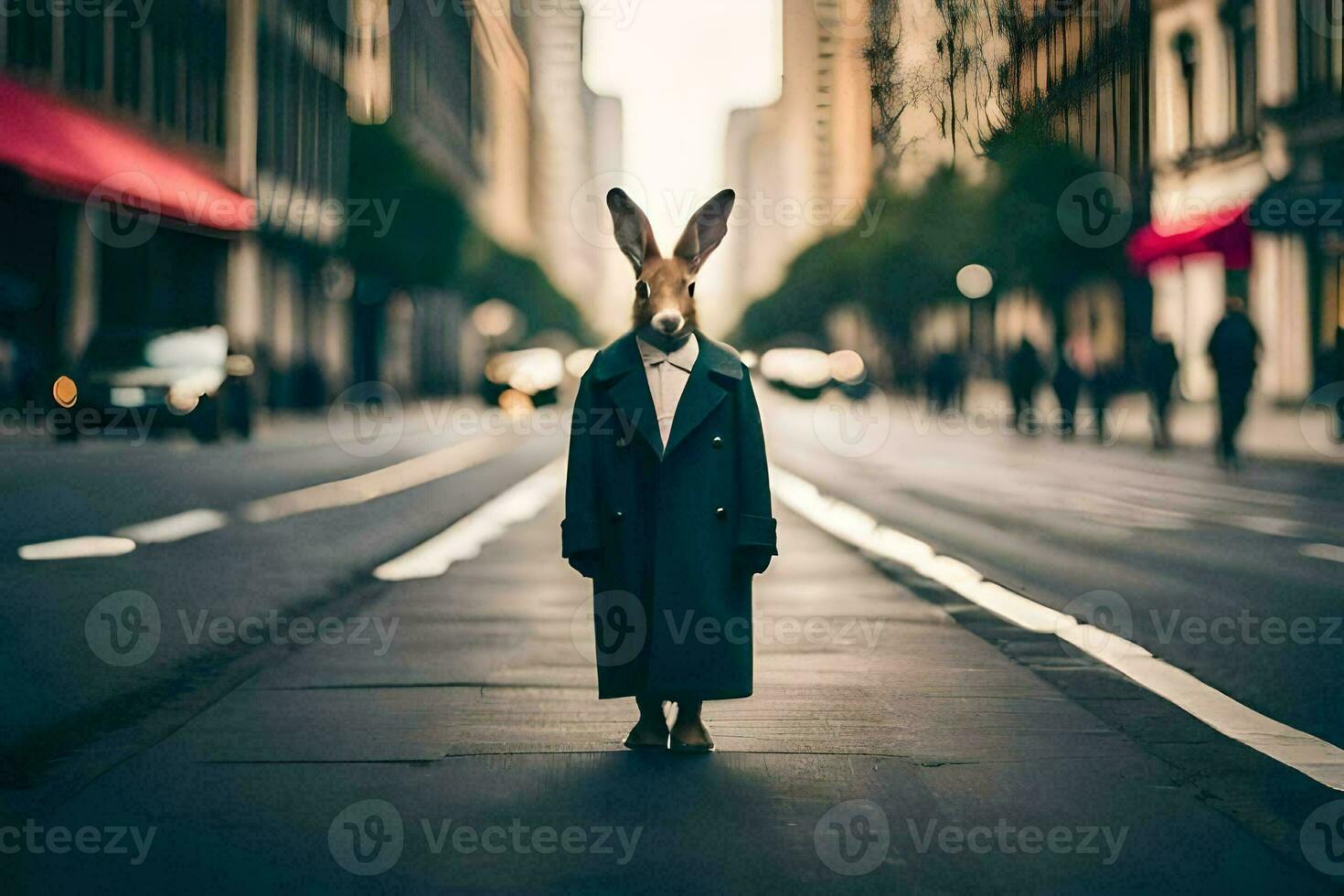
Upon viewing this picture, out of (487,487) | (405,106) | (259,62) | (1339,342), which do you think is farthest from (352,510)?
(405,106)

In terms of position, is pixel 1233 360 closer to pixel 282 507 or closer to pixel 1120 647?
pixel 282 507

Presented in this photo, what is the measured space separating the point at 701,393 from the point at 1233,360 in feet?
57.5

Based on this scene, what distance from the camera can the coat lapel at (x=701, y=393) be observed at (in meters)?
5.48

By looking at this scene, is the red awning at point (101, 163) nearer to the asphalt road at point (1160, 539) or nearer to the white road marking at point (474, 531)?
the white road marking at point (474, 531)

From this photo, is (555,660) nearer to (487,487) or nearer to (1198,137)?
(487,487)

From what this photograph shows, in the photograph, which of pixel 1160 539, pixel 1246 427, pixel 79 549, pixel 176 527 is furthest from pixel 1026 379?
pixel 79 549

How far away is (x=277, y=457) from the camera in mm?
24828

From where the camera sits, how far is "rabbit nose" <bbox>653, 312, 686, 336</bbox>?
5.45m

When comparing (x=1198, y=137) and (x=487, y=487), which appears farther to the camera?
(x=1198, y=137)

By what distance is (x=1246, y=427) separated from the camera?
32.2 meters

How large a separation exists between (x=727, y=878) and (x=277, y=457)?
70.6 feet

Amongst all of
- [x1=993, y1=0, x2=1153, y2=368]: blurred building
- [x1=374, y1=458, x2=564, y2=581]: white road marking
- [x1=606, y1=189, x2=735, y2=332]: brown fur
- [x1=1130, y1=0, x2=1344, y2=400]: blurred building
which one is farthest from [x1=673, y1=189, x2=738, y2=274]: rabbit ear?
[x1=1130, y1=0, x2=1344, y2=400]: blurred building

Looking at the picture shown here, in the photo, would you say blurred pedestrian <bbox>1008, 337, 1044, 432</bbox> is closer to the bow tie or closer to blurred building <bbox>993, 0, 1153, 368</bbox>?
blurred building <bbox>993, 0, 1153, 368</bbox>

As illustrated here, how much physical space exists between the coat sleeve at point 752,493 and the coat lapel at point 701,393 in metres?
0.07
